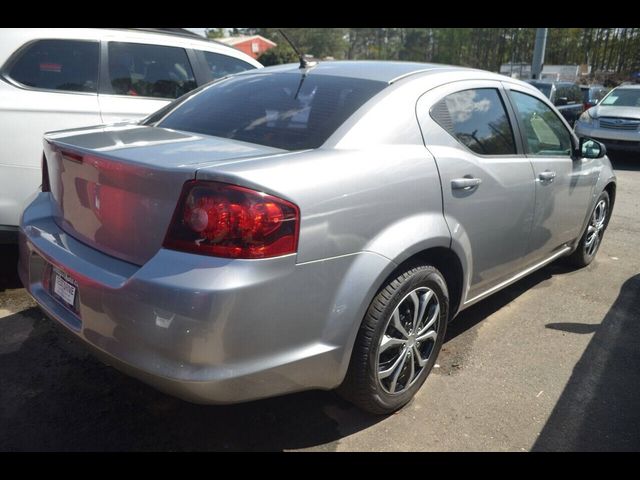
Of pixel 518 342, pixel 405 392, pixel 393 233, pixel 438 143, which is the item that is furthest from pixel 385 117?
pixel 518 342

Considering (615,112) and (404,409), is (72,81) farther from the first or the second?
(615,112)

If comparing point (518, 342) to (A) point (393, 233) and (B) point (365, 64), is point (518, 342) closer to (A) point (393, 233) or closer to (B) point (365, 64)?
(A) point (393, 233)

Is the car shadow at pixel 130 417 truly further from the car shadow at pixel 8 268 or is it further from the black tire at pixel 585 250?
the black tire at pixel 585 250

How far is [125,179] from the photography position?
6.54ft

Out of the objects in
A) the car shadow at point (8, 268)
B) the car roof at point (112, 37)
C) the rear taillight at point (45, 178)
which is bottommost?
the car shadow at point (8, 268)

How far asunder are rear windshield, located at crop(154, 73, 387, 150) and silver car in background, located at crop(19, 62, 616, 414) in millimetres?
11

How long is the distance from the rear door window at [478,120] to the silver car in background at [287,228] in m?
0.01

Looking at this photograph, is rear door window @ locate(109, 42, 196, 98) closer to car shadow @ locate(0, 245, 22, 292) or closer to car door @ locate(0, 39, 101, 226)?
car door @ locate(0, 39, 101, 226)

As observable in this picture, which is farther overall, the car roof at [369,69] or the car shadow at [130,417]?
the car roof at [369,69]

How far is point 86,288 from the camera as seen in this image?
2.02 meters

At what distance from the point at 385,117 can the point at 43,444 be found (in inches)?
81.0

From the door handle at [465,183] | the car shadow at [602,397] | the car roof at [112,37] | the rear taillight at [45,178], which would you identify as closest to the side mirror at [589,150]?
the car shadow at [602,397]

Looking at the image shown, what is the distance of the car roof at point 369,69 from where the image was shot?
2.70 meters
